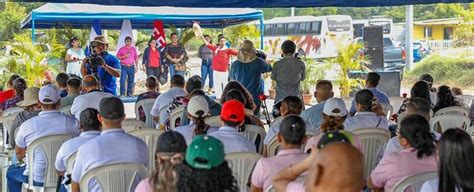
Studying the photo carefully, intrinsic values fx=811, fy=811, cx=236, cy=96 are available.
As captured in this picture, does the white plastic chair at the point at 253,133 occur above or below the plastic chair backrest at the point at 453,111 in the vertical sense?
below

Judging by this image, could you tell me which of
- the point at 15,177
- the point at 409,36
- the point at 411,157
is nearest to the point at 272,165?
the point at 411,157

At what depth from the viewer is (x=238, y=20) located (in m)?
17.9

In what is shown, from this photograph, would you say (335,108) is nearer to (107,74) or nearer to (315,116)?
(315,116)

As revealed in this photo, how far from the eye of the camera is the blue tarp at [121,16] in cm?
1575

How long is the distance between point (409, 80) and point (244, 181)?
20.5 metres

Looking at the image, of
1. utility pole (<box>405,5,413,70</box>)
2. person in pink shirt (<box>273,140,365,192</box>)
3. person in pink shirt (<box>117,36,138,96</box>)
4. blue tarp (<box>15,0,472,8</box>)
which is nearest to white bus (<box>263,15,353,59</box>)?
utility pole (<box>405,5,413,70</box>)

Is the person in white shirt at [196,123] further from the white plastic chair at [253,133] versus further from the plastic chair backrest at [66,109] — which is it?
the plastic chair backrest at [66,109]

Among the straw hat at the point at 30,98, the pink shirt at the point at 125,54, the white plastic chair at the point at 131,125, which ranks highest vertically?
the pink shirt at the point at 125,54

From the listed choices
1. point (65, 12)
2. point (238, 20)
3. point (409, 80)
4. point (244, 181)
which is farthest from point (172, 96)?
point (409, 80)

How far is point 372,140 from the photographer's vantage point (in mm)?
6094

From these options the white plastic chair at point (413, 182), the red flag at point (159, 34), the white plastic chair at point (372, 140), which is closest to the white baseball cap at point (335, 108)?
the white plastic chair at point (372, 140)

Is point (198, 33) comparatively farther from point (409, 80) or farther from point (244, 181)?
point (244, 181)

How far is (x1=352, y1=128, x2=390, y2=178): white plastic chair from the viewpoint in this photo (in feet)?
19.9

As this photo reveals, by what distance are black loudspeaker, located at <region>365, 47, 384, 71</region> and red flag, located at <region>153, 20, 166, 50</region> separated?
4359 mm
